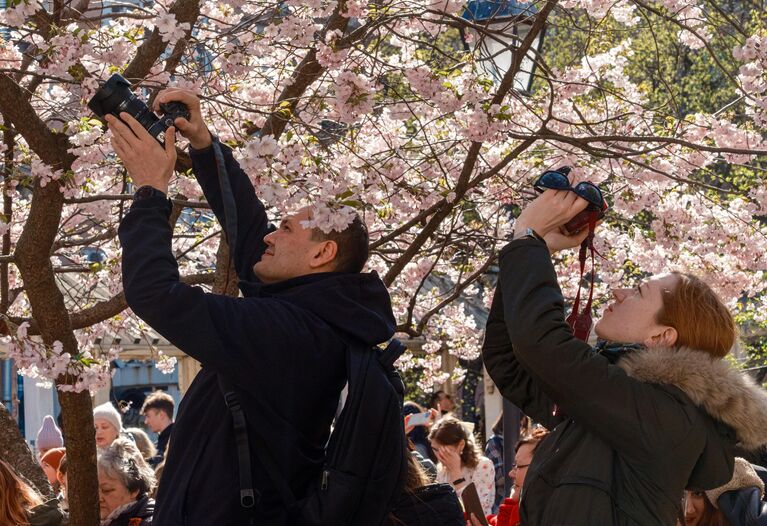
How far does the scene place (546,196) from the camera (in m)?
2.82

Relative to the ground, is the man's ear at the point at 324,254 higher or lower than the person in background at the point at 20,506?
higher

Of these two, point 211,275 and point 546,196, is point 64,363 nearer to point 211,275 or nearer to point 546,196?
point 211,275

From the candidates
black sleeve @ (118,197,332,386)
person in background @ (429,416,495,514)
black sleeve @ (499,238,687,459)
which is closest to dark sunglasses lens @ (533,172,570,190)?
black sleeve @ (499,238,687,459)

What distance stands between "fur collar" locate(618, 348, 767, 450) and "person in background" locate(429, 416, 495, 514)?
4.44 metres

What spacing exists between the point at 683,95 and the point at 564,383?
16192 millimetres

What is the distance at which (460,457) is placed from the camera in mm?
7062

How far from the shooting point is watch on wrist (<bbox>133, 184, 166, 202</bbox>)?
8.47 feet

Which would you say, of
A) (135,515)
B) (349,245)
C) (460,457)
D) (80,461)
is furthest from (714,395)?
(460,457)

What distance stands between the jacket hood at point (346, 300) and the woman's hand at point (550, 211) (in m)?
0.40

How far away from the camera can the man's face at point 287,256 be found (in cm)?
293

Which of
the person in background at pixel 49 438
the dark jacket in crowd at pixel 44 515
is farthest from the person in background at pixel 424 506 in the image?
the person in background at pixel 49 438

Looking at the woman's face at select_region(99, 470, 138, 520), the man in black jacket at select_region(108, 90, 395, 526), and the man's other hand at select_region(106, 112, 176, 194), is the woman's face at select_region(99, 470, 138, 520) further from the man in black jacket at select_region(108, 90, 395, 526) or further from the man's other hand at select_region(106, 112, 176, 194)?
the man's other hand at select_region(106, 112, 176, 194)

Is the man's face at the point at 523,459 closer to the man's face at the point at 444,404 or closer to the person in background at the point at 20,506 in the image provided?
the person in background at the point at 20,506

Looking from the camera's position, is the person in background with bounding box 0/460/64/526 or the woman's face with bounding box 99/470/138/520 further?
the woman's face with bounding box 99/470/138/520
